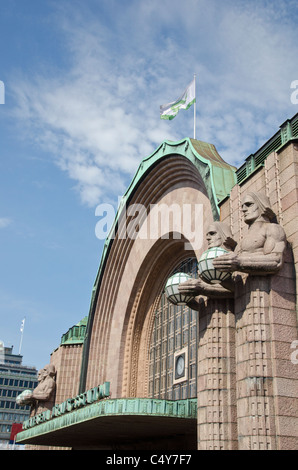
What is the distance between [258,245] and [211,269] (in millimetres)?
1309

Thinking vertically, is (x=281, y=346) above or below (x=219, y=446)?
above

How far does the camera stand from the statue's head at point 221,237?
1492cm

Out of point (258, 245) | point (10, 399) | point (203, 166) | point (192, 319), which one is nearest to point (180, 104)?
point (203, 166)

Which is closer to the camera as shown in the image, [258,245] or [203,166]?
[258,245]

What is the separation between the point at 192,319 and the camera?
2141 cm

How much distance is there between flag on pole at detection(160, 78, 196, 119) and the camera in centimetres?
2405

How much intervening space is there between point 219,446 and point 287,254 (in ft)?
16.2

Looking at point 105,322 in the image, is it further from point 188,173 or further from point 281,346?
point 281,346

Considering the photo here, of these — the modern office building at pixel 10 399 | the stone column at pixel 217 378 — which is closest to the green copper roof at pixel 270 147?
the stone column at pixel 217 378

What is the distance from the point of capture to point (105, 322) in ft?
95.7

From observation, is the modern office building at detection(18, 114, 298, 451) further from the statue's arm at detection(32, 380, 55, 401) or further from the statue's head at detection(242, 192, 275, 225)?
the statue's arm at detection(32, 380, 55, 401)

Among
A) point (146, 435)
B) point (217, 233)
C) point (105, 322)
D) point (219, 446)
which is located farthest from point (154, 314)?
point (219, 446)

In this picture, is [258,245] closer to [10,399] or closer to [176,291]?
[176,291]

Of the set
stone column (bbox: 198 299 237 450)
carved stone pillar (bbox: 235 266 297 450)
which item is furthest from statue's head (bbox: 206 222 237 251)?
carved stone pillar (bbox: 235 266 297 450)
